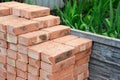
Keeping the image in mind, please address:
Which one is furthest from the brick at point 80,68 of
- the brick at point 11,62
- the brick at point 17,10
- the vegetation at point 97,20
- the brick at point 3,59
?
the brick at point 17,10

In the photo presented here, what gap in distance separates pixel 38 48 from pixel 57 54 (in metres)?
0.24

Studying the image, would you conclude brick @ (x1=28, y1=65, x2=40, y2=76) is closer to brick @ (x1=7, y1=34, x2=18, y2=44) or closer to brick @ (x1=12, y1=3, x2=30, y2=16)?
brick @ (x1=7, y1=34, x2=18, y2=44)

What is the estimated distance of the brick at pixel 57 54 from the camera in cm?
274

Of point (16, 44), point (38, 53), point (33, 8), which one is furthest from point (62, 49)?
point (33, 8)

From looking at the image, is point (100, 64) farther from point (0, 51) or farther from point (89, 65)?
point (0, 51)

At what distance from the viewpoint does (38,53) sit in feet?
9.22

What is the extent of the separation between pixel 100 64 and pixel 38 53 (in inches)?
32.6

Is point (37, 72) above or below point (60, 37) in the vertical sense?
below

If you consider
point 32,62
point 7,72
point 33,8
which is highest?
point 33,8

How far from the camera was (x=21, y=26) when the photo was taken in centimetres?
296

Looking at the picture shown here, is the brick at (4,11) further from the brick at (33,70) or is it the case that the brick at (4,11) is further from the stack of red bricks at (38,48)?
the brick at (33,70)

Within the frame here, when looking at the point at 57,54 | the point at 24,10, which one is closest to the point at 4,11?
the point at 24,10

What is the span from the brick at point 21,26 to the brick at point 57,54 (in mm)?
349

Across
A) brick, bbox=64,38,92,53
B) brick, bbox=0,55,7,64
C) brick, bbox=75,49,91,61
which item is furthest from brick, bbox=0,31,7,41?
brick, bbox=75,49,91,61
